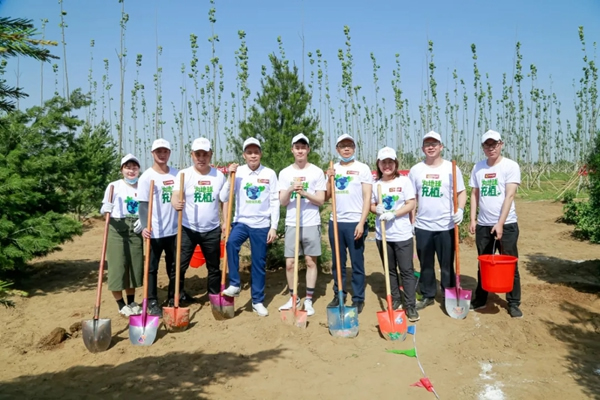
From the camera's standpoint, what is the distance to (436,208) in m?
4.90

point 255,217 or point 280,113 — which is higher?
point 280,113

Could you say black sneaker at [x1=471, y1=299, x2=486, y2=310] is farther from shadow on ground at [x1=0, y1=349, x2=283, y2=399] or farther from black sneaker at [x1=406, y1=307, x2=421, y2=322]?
shadow on ground at [x1=0, y1=349, x2=283, y2=399]

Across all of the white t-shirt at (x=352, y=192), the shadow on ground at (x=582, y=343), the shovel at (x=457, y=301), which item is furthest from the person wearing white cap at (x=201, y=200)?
the shadow on ground at (x=582, y=343)

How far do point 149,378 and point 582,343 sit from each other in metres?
3.96

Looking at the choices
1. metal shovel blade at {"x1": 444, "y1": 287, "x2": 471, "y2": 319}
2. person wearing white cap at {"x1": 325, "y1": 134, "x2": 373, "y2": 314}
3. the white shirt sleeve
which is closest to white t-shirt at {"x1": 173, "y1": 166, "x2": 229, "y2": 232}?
the white shirt sleeve

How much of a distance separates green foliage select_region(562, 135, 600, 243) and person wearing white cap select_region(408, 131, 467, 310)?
6.15ft

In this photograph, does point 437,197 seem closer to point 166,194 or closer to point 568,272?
point 166,194

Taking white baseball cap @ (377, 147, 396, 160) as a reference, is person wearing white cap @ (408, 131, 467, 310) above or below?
below

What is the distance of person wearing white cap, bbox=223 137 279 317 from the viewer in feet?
16.5

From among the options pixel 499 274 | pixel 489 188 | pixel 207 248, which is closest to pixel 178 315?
pixel 207 248

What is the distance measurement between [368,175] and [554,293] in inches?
116

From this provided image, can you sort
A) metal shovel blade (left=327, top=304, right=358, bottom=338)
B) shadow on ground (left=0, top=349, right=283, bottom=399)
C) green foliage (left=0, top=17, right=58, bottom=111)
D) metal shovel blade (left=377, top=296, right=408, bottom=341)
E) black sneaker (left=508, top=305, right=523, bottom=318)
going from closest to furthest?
1. green foliage (left=0, top=17, right=58, bottom=111)
2. shadow on ground (left=0, top=349, right=283, bottom=399)
3. metal shovel blade (left=377, top=296, right=408, bottom=341)
4. metal shovel blade (left=327, top=304, right=358, bottom=338)
5. black sneaker (left=508, top=305, right=523, bottom=318)

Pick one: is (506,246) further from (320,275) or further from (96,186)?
(96,186)

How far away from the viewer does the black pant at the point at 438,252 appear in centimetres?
494
